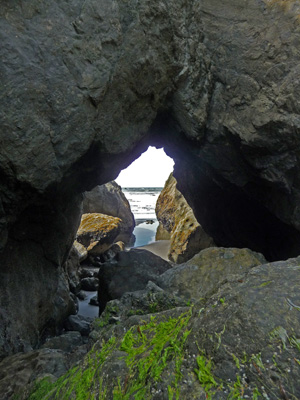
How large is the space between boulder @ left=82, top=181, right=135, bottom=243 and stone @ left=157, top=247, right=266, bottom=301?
1856cm

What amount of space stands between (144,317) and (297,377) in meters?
2.16

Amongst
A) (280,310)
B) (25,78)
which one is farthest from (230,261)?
(25,78)

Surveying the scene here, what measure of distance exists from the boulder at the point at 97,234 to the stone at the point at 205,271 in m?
13.3

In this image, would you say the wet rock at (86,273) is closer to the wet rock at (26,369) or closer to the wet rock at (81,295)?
the wet rock at (81,295)

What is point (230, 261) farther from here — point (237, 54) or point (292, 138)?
point (237, 54)

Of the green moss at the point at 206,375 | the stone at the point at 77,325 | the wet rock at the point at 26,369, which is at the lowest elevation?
the stone at the point at 77,325

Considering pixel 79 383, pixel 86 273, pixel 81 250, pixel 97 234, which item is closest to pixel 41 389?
pixel 79 383

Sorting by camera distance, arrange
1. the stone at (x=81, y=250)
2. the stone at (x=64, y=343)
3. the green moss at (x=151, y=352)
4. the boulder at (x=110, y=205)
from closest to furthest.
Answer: the green moss at (x=151, y=352) < the stone at (x=64, y=343) < the stone at (x=81, y=250) < the boulder at (x=110, y=205)

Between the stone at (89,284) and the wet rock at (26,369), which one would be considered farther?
the stone at (89,284)

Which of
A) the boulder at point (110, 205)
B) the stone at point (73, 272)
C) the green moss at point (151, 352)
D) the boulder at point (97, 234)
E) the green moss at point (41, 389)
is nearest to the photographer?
the green moss at point (151, 352)

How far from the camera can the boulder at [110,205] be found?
27281 millimetres

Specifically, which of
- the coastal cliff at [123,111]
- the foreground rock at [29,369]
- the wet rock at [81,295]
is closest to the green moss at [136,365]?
the foreground rock at [29,369]

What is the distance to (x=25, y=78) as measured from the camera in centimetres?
516

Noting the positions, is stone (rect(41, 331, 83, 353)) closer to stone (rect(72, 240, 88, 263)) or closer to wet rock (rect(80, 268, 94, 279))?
wet rock (rect(80, 268, 94, 279))
